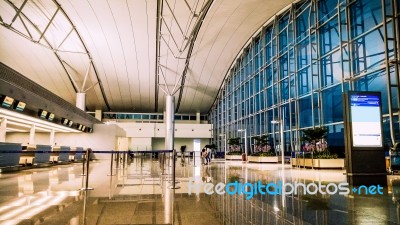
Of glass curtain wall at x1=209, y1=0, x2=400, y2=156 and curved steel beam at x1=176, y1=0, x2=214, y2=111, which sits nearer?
glass curtain wall at x1=209, y1=0, x2=400, y2=156

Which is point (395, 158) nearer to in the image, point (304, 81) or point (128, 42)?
point (304, 81)

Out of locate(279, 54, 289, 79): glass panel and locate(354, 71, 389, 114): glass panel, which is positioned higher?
locate(279, 54, 289, 79): glass panel

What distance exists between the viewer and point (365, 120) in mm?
6992

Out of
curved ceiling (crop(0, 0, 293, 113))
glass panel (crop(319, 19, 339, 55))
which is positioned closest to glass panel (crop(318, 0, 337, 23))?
glass panel (crop(319, 19, 339, 55))

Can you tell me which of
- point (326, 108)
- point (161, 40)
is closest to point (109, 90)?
point (161, 40)

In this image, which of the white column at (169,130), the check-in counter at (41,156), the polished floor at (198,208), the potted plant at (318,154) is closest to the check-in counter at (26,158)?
the check-in counter at (41,156)

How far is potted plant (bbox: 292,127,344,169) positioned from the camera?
45.1ft

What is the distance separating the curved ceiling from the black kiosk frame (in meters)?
15.4

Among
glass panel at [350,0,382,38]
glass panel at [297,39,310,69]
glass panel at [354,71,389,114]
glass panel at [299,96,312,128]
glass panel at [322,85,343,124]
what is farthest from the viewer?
glass panel at [297,39,310,69]

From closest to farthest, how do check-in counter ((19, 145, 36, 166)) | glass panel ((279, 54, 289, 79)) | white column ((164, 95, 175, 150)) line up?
check-in counter ((19, 145, 36, 166)), glass panel ((279, 54, 289, 79)), white column ((164, 95, 175, 150))

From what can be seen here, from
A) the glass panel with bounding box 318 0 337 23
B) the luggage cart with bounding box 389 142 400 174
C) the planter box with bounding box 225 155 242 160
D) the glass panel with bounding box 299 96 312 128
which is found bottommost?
the planter box with bounding box 225 155 242 160

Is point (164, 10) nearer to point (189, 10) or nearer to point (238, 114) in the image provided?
point (189, 10)

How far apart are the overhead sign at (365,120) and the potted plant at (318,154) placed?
713 cm

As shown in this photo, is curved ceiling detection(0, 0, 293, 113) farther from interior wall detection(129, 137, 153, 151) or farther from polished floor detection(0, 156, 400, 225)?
polished floor detection(0, 156, 400, 225)
